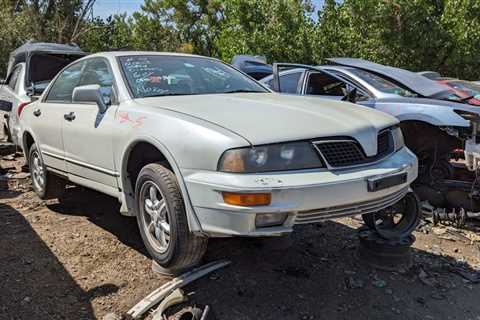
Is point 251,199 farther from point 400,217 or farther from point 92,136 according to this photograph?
point 400,217

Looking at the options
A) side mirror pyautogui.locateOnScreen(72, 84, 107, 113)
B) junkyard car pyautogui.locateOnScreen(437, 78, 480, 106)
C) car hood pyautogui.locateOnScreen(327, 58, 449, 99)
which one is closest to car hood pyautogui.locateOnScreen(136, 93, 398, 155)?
side mirror pyautogui.locateOnScreen(72, 84, 107, 113)

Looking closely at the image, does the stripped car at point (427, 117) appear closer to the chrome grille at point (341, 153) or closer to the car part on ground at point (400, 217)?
the car part on ground at point (400, 217)

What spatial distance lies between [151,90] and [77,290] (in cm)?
159

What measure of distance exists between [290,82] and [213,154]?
4332 mm

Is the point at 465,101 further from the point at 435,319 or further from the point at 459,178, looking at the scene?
the point at 435,319

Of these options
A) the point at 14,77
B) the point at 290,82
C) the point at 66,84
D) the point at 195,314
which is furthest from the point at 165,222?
the point at 14,77

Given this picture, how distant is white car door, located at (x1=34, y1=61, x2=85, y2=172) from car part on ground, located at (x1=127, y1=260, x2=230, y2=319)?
6.16ft

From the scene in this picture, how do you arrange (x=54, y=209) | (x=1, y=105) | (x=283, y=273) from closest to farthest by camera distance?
(x=283, y=273) < (x=54, y=209) < (x=1, y=105)

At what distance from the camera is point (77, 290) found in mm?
3312

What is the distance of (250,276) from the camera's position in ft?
11.4

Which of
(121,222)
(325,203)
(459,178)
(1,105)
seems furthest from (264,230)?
(1,105)

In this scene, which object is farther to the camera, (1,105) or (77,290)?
(1,105)

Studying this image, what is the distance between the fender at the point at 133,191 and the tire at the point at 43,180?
1799mm

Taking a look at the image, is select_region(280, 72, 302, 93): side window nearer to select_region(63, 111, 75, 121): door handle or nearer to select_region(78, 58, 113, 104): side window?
select_region(78, 58, 113, 104): side window
